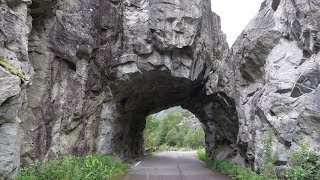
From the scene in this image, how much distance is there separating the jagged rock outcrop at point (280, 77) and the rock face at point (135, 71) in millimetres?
38

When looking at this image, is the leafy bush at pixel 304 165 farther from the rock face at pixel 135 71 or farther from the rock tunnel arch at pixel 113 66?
the rock tunnel arch at pixel 113 66

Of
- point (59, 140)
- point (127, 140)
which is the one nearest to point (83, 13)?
point (59, 140)

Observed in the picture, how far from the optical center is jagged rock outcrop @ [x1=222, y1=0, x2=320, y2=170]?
33.5ft

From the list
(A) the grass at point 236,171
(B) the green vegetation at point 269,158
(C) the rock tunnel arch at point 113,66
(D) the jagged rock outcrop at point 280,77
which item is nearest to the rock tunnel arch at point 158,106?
(C) the rock tunnel arch at point 113,66

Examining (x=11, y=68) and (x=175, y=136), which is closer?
(x=11, y=68)

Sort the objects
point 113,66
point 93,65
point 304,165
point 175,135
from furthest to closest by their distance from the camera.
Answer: point 175,135
point 113,66
point 93,65
point 304,165

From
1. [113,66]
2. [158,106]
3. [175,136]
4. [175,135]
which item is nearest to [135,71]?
[113,66]

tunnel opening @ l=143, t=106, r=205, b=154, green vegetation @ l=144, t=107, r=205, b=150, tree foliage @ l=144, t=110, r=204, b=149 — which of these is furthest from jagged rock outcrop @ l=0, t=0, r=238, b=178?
tree foliage @ l=144, t=110, r=204, b=149

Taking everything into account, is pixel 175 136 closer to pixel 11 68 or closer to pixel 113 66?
pixel 113 66

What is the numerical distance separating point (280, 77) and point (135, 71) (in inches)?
304

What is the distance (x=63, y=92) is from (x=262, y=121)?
7803 mm

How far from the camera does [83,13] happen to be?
14.9 m

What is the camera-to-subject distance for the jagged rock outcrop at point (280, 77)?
10.2 metres

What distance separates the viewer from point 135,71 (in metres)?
17.4
